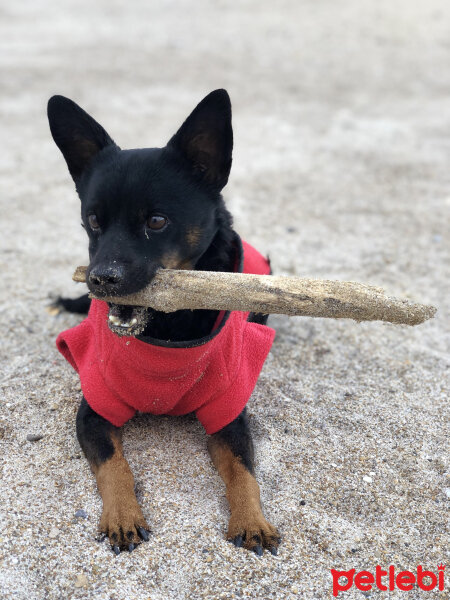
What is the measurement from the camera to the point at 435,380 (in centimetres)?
379

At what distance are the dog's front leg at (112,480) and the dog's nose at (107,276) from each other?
0.86 m

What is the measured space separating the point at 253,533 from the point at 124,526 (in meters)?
0.54

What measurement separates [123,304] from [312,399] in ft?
4.69

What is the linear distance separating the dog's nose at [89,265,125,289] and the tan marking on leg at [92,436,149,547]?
0.90 m

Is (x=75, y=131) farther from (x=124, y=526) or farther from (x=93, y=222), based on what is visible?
(x=124, y=526)

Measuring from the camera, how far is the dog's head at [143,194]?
2533mm

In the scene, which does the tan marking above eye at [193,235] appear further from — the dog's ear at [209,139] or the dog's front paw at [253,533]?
the dog's front paw at [253,533]

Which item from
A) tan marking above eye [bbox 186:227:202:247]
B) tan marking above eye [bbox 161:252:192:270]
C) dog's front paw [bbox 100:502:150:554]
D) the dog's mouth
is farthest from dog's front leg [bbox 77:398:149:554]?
tan marking above eye [bbox 186:227:202:247]

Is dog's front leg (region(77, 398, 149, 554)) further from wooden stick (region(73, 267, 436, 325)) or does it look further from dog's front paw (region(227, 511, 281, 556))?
wooden stick (region(73, 267, 436, 325))

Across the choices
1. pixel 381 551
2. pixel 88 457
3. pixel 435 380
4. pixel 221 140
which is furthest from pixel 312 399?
pixel 221 140

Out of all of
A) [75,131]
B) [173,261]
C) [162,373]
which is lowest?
[162,373]

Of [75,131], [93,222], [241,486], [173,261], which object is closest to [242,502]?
[241,486]

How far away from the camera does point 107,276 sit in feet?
7.93

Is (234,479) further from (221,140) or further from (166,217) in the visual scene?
(221,140)
